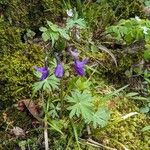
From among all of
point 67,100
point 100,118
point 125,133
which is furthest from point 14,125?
point 125,133

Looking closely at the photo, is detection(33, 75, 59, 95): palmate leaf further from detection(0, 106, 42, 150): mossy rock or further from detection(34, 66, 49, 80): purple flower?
detection(0, 106, 42, 150): mossy rock

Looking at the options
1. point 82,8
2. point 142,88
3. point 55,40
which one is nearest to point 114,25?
point 82,8

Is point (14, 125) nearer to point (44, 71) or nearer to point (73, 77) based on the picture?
point (44, 71)

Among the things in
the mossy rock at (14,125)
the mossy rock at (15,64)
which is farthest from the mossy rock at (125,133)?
the mossy rock at (15,64)

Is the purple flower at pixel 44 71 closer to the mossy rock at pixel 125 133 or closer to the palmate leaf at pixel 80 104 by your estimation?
the palmate leaf at pixel 80 104

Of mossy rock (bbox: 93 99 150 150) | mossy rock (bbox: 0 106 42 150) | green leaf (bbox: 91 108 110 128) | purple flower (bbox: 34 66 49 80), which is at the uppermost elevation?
purple flower (bbox: 34 66 49 80)

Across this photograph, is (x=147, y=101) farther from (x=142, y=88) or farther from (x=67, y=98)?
(x=67, y=98)

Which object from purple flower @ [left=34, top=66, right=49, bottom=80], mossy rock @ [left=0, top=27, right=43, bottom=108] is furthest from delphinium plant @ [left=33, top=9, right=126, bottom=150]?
mossy rock @ [left=0, top=27, right=43, bottom=108]
